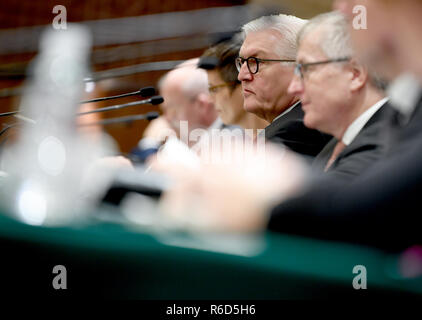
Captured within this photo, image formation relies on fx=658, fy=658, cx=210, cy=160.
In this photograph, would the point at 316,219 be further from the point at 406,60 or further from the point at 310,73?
the point at 310,73

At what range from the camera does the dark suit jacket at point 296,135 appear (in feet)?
4.74

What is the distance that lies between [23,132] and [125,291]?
144cm

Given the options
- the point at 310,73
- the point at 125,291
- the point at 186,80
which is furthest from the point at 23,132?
the point at 125,291

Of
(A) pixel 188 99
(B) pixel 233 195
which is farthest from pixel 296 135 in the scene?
(A) pixel 188 99

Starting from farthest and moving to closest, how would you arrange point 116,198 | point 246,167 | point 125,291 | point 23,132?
1. point 23,132
2. point 116,198
3. point 246,167
4. point 125,291

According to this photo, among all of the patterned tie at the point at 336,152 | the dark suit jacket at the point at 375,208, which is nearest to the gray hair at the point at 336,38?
the patterned tie at the point at 336,152

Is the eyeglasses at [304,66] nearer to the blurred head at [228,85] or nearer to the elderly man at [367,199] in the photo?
the elderly man at [367,199]

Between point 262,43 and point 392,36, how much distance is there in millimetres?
705

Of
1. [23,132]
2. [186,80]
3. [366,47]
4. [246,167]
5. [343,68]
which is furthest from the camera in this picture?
[186,80]

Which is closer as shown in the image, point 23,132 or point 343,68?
point 343,68

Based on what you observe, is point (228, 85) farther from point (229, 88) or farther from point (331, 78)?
point (331, 78)

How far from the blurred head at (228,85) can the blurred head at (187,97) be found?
0.54m

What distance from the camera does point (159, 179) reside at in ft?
3.02

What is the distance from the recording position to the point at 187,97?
252cm
